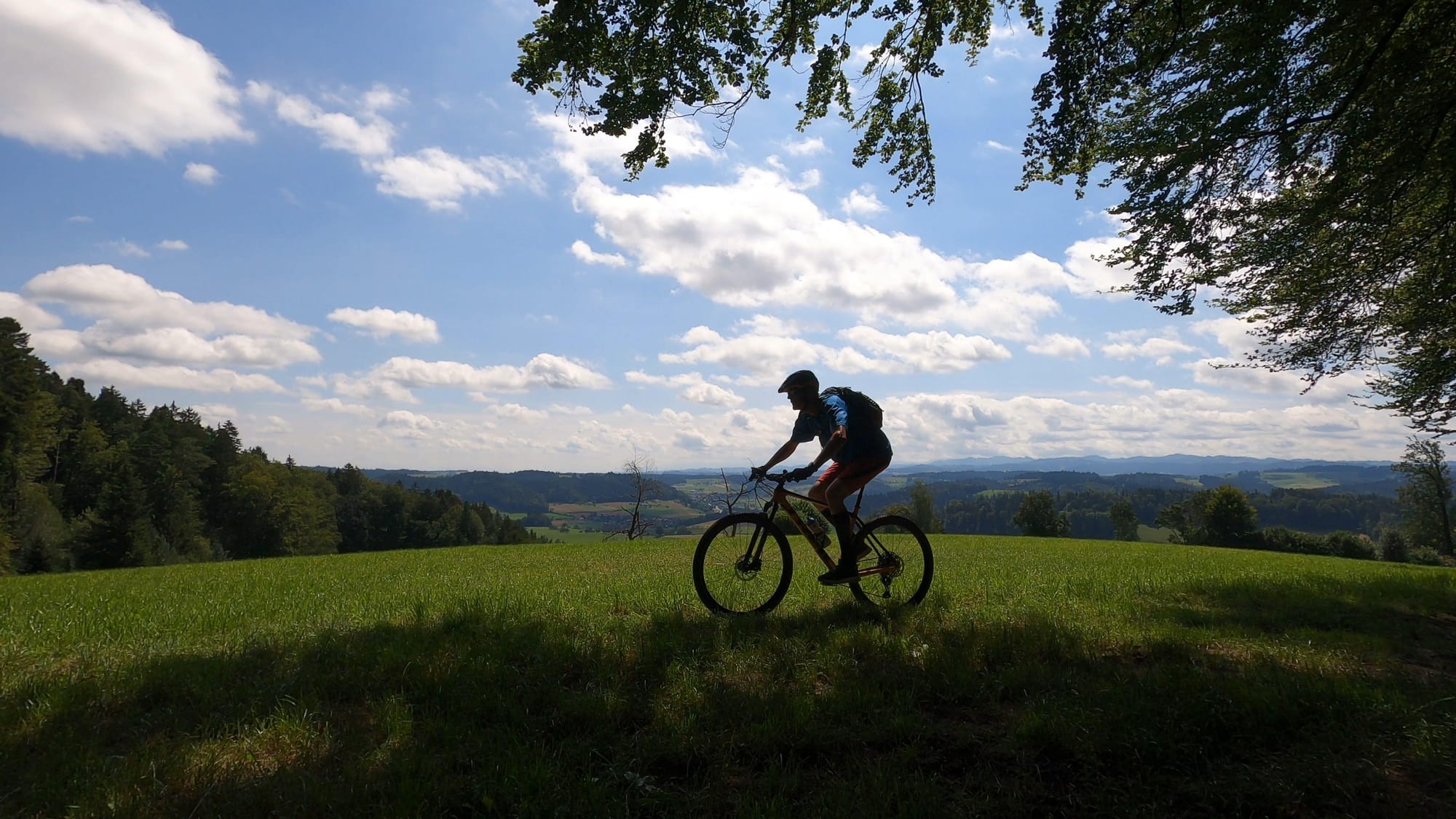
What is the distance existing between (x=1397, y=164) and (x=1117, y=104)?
3.71 m

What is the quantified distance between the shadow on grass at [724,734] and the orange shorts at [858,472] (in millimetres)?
1883

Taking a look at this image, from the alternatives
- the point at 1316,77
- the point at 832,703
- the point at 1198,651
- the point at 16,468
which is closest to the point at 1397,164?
the point at 1316,77

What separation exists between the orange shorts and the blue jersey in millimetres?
40

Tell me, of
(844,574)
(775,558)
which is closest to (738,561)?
(775,558)

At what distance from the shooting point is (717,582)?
654cm

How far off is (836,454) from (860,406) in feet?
2.19

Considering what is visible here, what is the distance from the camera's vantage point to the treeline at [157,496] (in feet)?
133

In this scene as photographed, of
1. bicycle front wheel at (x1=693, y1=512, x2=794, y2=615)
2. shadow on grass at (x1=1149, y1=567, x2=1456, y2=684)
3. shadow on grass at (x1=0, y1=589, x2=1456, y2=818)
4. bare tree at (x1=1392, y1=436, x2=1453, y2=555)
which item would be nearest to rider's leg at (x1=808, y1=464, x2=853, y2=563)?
bicycle front wheel at (x1=693, y1=512, x2=794, y2=615)

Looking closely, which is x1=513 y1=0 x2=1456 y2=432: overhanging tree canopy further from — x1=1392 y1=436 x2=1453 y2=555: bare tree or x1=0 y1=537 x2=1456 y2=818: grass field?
x1=1392 y1=436 x2=1453 y2=555: bare tree

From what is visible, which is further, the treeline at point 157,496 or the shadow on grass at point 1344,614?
the treeline at point 157,496

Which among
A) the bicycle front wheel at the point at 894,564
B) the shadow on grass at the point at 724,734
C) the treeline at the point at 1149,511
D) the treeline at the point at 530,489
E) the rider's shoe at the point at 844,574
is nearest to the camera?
the shadow on grass at the point at 724,734

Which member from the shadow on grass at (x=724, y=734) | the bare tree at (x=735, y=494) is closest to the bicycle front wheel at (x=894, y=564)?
the bare tree at (x=735, y=494)

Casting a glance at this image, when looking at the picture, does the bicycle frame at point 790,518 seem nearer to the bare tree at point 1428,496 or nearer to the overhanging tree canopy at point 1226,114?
the overhanging tree canopy at point 1226,114

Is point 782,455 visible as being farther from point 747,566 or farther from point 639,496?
point 639,496
